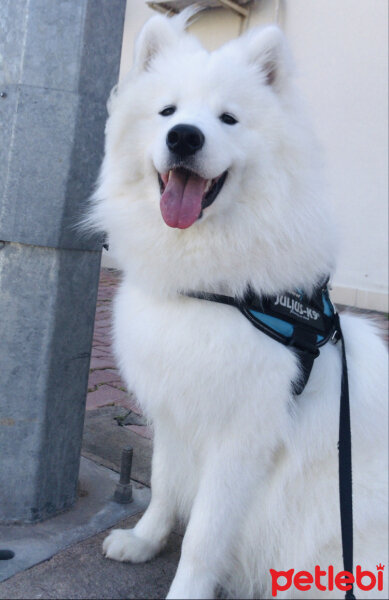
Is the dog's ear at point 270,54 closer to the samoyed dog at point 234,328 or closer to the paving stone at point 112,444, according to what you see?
the samoyed dog at point 234,328

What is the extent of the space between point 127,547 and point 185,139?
149 cm

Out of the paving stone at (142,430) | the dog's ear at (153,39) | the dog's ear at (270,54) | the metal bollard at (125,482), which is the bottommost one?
the metal bollard at (125,482)

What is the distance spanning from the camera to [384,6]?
7.07 m

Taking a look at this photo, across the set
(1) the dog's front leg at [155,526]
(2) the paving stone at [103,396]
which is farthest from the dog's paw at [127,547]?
(2) the paving stone at [103,396]

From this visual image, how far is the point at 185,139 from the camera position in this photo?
174cm

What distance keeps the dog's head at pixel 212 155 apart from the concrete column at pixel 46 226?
0.14 meters

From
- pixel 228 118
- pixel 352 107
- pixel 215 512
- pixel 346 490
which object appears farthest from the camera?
pixel 352 107

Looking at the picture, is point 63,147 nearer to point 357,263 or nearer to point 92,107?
point 92,107

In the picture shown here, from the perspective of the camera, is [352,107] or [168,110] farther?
[352,107]

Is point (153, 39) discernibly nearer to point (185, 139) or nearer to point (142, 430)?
point (185, 139)

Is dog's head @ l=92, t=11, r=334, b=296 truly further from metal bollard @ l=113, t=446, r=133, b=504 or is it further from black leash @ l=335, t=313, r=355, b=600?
metal bollard @ l=113, t=446, r=133, b=504

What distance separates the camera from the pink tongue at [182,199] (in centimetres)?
178

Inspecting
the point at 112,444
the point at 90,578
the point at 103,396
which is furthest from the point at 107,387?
the point at 90,578

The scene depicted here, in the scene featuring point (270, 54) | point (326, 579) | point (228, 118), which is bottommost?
point (326, 579)
